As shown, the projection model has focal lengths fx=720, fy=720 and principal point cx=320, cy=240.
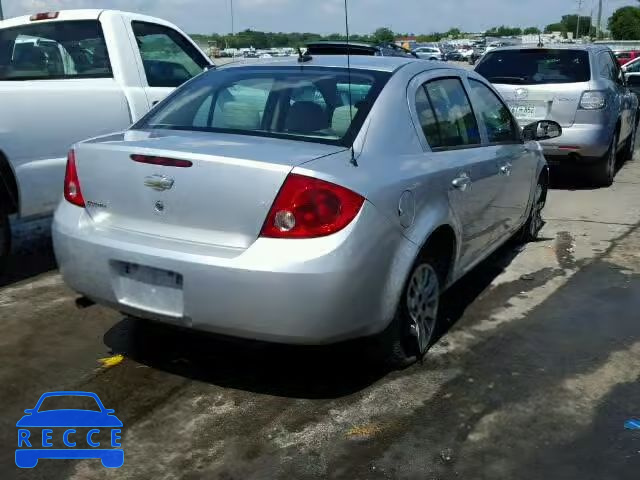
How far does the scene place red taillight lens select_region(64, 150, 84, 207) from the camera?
3.58m

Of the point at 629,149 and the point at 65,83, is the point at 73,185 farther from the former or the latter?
the point at 629,149

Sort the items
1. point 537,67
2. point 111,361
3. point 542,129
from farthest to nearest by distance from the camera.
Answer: point 537,67 → point 542,129 → point 111,361

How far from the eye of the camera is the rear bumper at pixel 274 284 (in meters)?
3.02

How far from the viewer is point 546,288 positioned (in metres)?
5.22

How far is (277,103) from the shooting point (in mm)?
3998

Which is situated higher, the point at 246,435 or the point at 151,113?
the point at 151,113

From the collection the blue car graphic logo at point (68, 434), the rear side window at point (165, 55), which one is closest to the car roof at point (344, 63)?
the rear side window at point (165, 55)

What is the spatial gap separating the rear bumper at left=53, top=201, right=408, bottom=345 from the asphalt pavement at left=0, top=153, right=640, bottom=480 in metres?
0.36

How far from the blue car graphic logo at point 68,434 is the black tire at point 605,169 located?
6979 millimetres

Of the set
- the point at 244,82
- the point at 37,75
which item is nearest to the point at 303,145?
the point at 244,82

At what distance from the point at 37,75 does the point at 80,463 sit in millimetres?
3513

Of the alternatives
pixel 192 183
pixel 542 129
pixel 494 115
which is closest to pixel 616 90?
pixel 542 129

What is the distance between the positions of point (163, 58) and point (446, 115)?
3158 mm

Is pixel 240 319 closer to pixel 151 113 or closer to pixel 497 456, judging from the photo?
pixel 497 456
